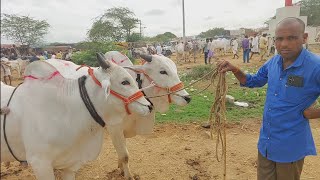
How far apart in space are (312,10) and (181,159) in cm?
3547

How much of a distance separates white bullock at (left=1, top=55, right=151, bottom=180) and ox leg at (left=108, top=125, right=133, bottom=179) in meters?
0.94

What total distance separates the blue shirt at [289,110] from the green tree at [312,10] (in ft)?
115

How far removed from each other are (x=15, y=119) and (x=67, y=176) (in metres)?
0.89

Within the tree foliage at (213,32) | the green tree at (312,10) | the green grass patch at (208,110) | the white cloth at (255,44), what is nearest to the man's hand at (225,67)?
the green grass patch at (208,110)

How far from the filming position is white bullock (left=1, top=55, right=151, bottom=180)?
6.93 ft

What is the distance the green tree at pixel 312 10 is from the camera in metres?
33.2

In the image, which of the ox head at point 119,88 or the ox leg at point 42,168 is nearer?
the ox leg at point 42,168

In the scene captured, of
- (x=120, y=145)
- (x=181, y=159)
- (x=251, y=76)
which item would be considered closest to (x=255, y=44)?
(x=181, y=159)

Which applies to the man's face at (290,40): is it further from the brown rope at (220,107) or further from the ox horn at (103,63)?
the ox horn at (103,63)

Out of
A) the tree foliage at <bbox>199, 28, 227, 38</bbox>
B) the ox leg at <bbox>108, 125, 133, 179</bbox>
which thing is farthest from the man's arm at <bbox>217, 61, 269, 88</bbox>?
the tree foliage at <bbox>199, 28, 227, 38</bbox>

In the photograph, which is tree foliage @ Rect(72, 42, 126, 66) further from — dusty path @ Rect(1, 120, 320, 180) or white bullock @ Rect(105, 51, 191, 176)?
white bullock @ Rect(105, 51, 191, 176)

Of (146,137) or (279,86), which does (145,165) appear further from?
(279,86)

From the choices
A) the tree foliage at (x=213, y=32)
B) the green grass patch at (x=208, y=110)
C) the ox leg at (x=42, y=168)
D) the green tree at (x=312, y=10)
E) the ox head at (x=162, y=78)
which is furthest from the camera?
the tree foliage at (x=213, y=32)

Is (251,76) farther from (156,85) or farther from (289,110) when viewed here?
(156,85)
